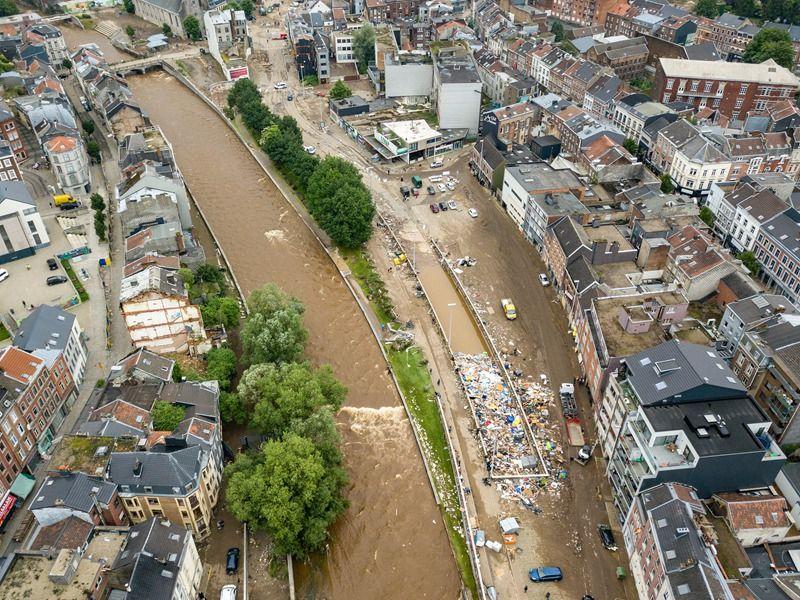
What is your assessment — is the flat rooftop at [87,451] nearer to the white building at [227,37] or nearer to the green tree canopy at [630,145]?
the green tree canopy at [630,145]

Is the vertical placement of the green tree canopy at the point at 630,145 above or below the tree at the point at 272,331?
above

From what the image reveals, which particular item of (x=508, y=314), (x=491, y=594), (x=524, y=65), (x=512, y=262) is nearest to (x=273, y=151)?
(x=512, y=262)

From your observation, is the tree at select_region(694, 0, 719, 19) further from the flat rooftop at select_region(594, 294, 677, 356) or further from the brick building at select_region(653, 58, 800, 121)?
the flat rooftop at select_region(594, 294, 677, 356)

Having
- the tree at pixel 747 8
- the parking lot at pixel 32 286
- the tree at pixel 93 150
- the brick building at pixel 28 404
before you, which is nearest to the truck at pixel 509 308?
the brick building at pixel 28 404

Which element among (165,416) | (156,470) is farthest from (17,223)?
(156,470)

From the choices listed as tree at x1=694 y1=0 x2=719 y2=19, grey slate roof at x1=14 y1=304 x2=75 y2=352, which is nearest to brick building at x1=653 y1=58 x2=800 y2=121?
tree at x1=694 y1=0 x2=719 y2=19
